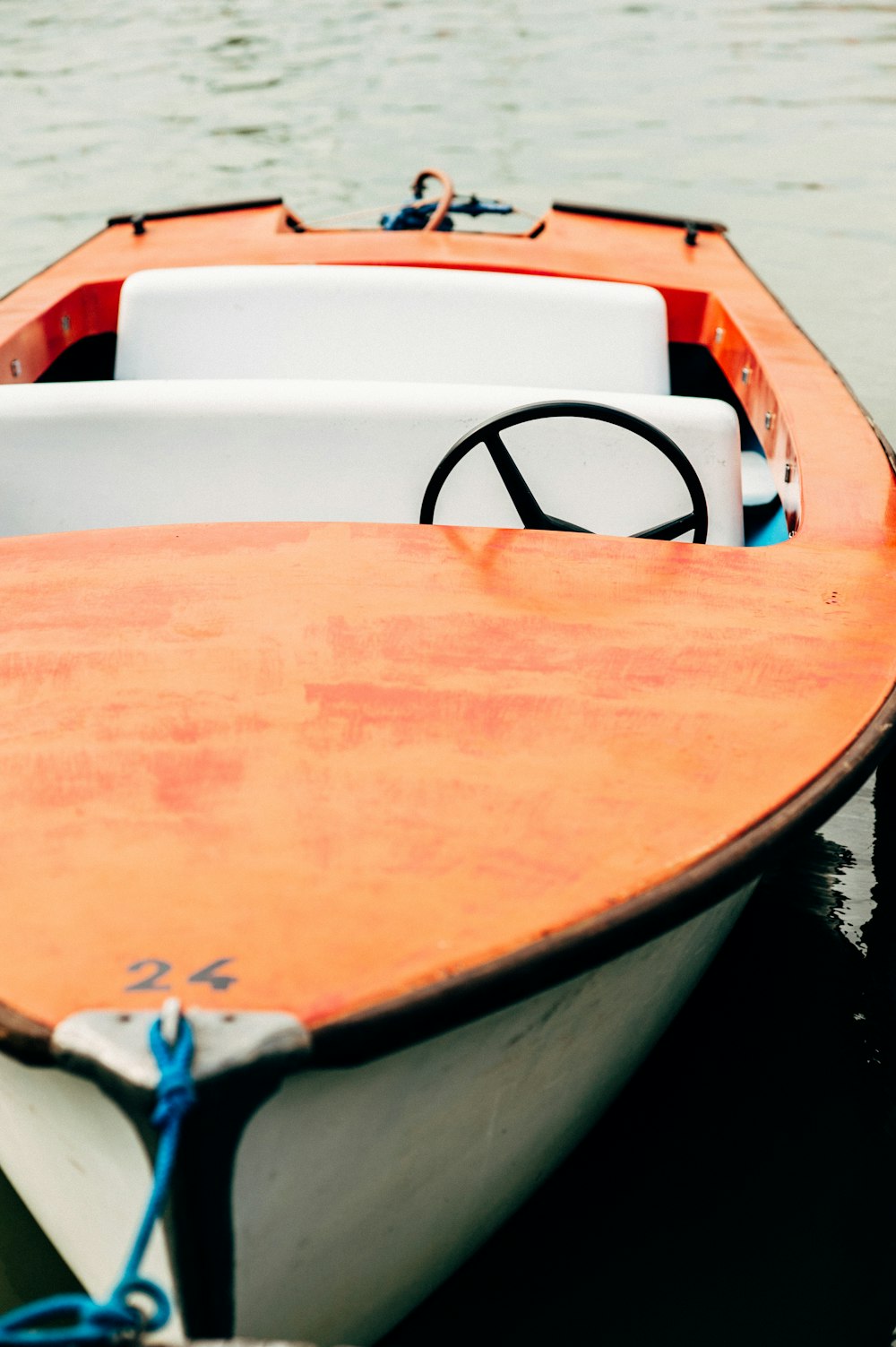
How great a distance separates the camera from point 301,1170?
1343 millimetres

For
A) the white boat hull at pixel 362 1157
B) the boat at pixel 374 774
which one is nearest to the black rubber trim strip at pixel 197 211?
the boat at pixel 374 774

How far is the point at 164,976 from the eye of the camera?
1.21 m

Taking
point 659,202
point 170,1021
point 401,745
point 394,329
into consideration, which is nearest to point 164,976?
point 170,1021

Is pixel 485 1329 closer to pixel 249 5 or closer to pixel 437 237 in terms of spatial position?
pixel 437 237

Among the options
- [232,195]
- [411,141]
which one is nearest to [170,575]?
[232,195]

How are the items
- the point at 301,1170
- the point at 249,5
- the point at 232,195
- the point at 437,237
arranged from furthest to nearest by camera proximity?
the point at 249,5 < the point at 232,195 < the point at 437,237 < the point at 301,1170

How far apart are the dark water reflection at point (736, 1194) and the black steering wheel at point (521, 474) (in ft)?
2.13

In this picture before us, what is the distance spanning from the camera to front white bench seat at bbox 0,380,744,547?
2.50 m

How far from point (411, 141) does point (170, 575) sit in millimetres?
8085

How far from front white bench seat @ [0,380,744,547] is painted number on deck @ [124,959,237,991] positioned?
143 centimetres

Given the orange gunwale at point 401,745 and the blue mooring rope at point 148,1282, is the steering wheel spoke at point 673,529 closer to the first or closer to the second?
the orange gunwale at point 401,745

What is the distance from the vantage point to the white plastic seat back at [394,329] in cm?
321

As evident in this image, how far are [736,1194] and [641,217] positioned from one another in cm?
350

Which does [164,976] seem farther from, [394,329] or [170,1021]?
[394,329]
